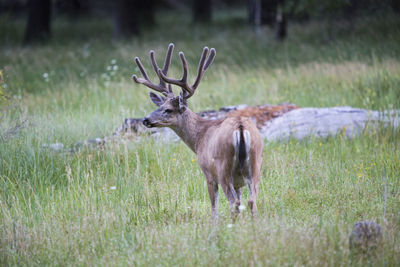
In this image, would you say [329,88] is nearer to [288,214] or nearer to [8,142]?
[288,214]

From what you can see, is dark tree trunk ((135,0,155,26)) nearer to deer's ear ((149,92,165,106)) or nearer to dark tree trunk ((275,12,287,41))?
dark tree trunk ((275,12,287,41))

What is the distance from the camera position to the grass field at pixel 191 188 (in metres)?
4.00

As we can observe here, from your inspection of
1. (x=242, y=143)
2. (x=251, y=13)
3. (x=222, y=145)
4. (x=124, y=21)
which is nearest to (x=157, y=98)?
(x=222, y=145)

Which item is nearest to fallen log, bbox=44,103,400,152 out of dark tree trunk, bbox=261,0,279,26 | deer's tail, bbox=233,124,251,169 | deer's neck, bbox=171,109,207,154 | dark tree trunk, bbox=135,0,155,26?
deer's neck, bbox=171,109,207,154

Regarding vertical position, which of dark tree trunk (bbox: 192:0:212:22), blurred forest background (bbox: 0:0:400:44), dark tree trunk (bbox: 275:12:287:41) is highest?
dark tree trunk (bbox: 192:0:212:22)

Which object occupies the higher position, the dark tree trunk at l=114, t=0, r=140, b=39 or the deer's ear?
the dark tree trunk at l=114, t=0, r=140, b=39

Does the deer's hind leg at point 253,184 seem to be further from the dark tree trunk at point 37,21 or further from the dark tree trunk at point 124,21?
the dark tree trunk at point 37,21

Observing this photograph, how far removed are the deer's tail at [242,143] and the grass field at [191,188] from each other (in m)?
0.56

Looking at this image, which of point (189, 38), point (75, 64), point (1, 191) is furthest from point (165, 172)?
point (189, 38)

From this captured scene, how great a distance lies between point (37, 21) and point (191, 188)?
57.9 ft

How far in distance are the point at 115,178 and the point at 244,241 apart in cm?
233

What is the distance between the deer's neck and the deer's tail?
105cm

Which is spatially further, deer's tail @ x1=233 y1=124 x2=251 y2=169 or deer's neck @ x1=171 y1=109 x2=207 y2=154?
deer's neck @ x1=171 y1=109 x2=207 y2=154

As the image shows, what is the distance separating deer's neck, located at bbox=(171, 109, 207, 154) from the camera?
5.25m
